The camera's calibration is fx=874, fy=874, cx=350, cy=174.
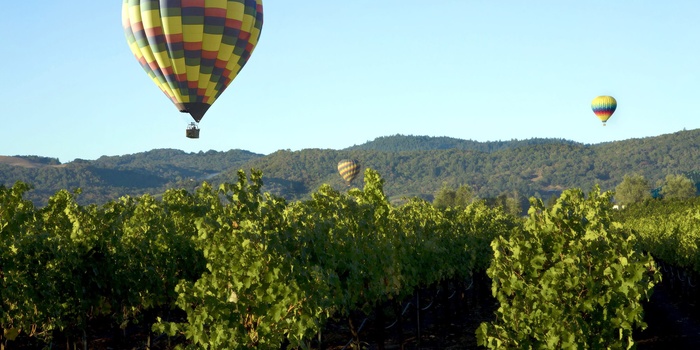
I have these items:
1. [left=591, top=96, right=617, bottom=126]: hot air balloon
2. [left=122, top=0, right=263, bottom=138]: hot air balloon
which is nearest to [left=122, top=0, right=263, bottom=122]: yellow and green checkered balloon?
[left=122, top=0, right=263, bottom=138]: hot air balloon

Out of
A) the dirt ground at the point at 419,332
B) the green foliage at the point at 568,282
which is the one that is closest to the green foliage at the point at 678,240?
the dirt ground at the point at 419,332

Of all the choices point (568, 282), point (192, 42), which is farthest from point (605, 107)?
point (568, 282)

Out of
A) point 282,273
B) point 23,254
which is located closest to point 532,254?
point 282,273

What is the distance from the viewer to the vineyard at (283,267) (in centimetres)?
1434

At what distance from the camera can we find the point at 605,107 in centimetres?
9131

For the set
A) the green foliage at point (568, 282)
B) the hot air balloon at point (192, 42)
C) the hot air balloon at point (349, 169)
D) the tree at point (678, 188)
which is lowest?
the tree at point (678, 188)

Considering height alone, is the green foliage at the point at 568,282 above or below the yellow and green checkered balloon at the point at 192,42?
below

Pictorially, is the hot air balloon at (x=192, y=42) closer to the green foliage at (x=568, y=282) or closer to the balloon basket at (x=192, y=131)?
the balloon basket at (x=192, y=131)

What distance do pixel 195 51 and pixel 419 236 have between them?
48.0 ft

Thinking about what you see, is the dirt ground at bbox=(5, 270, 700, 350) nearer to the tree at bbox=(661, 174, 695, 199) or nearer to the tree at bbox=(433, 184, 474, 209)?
the tree at bbox=(433, 184, 474, 209)

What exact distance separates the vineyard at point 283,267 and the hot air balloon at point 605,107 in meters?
66.7

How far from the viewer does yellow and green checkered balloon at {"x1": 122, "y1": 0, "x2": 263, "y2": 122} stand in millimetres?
36531

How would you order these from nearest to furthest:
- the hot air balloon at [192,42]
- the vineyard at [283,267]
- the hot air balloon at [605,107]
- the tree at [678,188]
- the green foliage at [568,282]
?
the vineyard at [283,267] → the green foliage at [568,282] → the hot air balloon at [192,42] → the hot air balloon at [605,107] → the tree at [678,188]

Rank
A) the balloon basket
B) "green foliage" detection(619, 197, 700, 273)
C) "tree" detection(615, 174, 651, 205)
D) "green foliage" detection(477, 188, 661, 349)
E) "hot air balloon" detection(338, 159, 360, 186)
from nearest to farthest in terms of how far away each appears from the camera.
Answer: "green foliage" detection(477, 188, 661, 349), "green foliage" detection(619, 197, 700, 273), the balloon basket, "hot air balloon" detection(338, 159, 360, 186), "tree" detection(615, 174, 651, 205)
